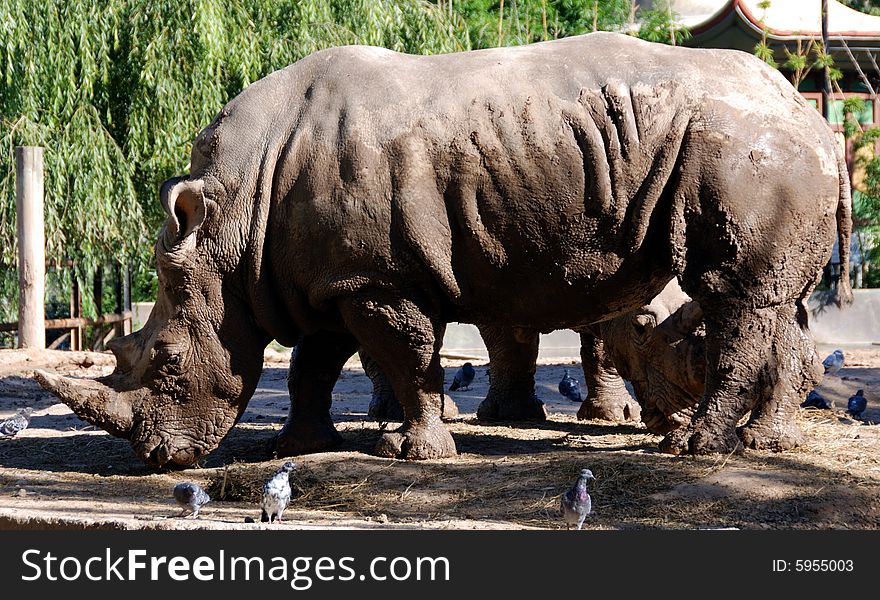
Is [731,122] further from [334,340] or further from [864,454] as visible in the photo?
[334,340]

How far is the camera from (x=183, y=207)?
23.3ft

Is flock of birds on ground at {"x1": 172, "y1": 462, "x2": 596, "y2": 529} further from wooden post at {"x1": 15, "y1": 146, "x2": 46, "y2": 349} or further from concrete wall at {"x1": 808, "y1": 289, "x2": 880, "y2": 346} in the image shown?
concrete wall at {"x1": 808, "y1": 289, "x2": 880, "y2": 346}

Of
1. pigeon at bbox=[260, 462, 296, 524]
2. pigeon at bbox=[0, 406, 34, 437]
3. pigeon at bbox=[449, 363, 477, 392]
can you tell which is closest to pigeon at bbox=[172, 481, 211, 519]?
pigeon at bbox=[260, 462, 296, 524]

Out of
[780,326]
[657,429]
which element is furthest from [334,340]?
[780,326]

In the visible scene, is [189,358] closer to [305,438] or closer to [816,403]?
[305,438]

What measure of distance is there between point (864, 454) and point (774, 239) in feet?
4.64

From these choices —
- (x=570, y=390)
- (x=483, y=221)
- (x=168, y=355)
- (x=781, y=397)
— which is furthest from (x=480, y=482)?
(x=570, y=390)

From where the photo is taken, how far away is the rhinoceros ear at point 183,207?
6991 mm

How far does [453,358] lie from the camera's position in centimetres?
1553

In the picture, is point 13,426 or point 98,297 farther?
point 98,297

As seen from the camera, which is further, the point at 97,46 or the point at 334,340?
the point at 97,46

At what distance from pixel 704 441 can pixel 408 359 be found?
1655mm

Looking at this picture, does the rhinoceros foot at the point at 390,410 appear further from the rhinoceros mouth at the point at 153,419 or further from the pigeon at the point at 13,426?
the pigeon at the point at 13,426

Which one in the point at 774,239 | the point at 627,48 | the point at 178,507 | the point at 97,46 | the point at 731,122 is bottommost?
Result: the point at 178,507
